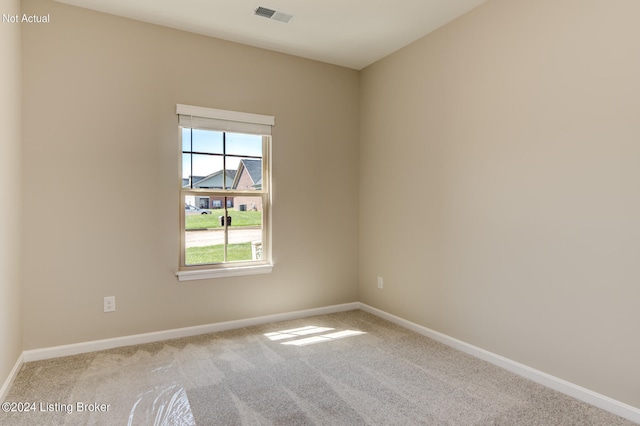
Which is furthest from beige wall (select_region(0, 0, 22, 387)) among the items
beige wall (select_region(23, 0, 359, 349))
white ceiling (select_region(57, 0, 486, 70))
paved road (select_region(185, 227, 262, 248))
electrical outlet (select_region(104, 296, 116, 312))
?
paved road (select_region(185, 227, 262, 248))

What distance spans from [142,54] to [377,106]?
2.25m

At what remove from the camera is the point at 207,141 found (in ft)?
11.2

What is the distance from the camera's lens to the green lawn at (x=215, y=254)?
3.38 metres

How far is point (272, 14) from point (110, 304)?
268 centimetres

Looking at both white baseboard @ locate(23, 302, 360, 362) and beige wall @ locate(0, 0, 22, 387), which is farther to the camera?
white baseboard @ locate(23, 302, 360, 362)

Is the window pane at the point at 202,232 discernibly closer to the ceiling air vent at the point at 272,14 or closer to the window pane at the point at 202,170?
the window pane at the point at 202,170

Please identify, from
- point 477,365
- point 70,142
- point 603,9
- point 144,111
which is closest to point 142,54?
point 144,111

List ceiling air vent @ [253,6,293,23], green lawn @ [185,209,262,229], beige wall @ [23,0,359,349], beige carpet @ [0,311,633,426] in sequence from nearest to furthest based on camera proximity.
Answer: beige carpet @ [0,311,633,426], beige wall @ [23,0,359,349], ceiling air vent @ [253,6,293,23], green lawn @ [185,209,262,229]

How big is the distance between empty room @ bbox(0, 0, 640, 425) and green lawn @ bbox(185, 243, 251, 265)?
21 mm

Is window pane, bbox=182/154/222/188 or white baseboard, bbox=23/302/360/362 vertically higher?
window pane, bbox=182/154/222/188

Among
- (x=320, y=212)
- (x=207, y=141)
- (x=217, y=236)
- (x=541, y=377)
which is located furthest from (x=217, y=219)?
(x=541, y=377)

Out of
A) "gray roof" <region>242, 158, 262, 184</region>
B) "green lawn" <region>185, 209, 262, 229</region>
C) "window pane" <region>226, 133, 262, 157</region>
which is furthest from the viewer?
"gray roof" <region>242, 158, 262, 184</region>

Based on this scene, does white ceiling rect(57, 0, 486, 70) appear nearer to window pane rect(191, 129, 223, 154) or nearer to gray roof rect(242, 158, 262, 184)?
window pane rect(191, 129, 223, 154)

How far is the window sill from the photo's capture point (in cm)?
327
